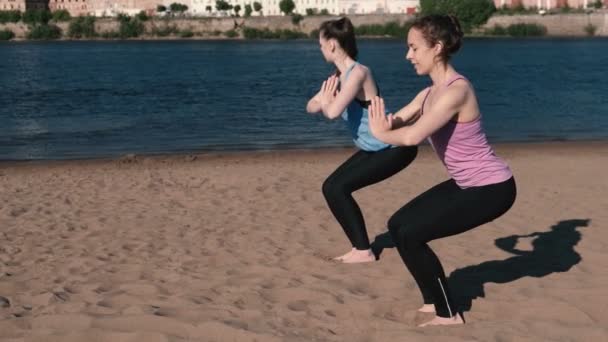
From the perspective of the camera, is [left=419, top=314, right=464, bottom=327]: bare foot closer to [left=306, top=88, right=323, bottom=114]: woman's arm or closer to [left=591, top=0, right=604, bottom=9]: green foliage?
[left=306, top=88, right=323, bottom=114]: woman's arm

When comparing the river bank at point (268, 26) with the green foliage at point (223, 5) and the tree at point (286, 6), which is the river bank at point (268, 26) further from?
the tree at point (286, 6)

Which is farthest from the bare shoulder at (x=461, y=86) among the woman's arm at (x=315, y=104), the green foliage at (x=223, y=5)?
the green foliage at (x=223, y=5)

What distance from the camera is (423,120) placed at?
200 inches

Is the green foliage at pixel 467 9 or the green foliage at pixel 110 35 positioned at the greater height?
the green foliage at pixel 467 9

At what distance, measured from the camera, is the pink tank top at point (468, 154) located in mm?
5242

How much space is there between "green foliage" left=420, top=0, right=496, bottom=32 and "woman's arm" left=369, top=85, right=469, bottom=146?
114580 mm

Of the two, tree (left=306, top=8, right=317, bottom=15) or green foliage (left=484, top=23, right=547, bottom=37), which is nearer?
green foliage (left=484, top=23, right=547, bottom=37)

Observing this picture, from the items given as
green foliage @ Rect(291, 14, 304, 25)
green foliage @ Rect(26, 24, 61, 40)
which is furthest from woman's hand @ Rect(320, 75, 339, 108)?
green foliage @ Rect(26, 24, 61, 40)

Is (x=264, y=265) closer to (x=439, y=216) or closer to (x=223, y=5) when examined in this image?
(x=439, y=216)

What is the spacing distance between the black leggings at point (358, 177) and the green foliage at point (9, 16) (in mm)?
145986

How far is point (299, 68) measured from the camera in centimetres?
5853

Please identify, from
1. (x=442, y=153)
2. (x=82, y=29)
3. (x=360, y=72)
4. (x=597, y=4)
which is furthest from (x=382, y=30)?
(x=442, y=153)

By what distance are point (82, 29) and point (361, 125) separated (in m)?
137

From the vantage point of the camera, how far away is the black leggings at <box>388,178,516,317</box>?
5352 mm
